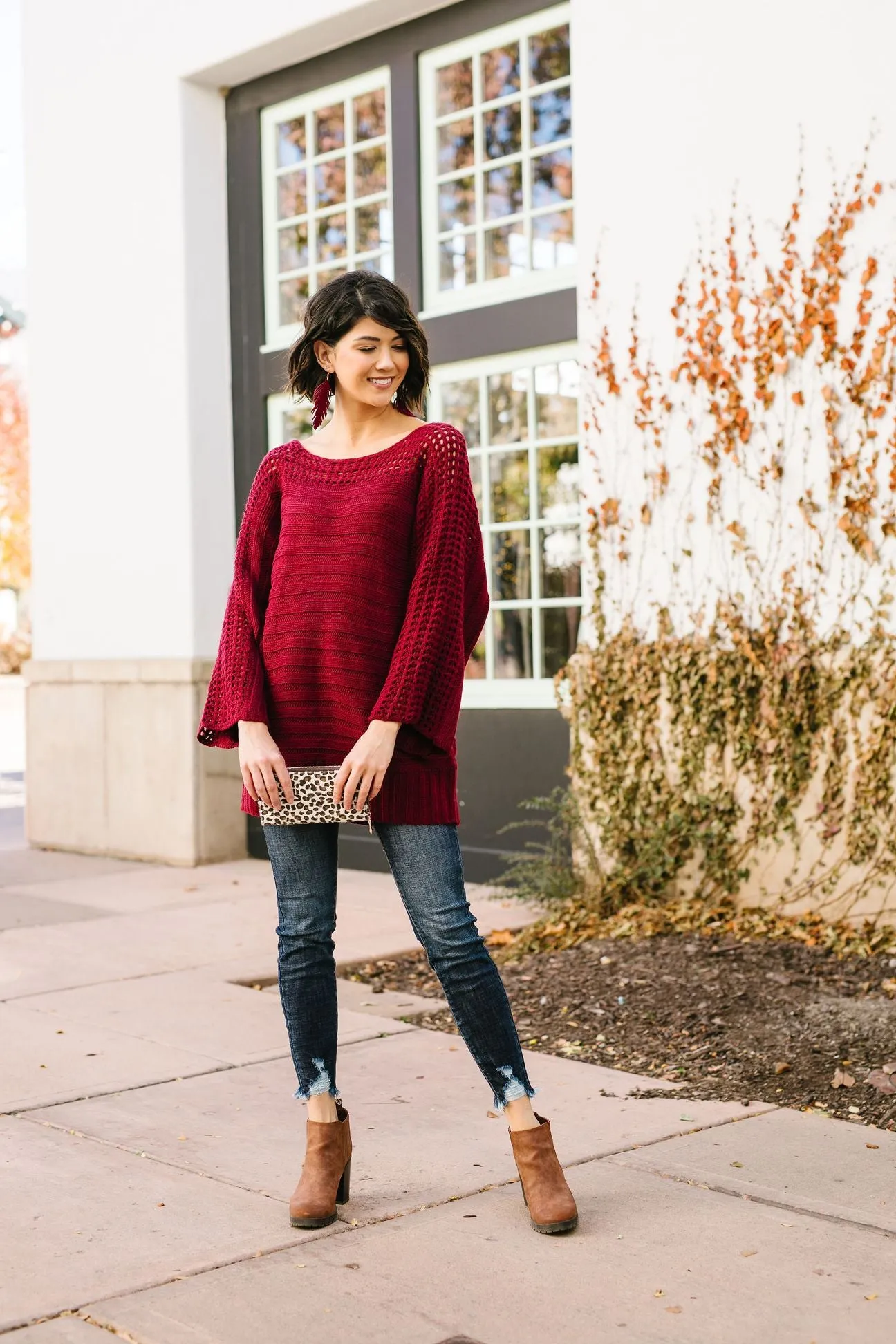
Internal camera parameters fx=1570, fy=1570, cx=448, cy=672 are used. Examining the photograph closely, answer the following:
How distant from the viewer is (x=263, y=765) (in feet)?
9.90

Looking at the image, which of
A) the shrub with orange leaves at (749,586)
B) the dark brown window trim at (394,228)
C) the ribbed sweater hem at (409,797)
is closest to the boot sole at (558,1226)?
the ribbed sweater hem at (409,797)

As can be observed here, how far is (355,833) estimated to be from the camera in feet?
26.3

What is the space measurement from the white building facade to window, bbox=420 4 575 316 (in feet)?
0.05

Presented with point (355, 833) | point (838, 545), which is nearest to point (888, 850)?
point (838, 545)

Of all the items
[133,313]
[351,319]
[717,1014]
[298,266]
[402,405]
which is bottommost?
[717,1014]

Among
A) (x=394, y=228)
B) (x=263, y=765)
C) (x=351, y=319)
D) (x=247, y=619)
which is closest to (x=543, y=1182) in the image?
(x=263, y=765)

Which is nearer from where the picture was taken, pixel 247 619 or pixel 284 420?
pixel 247 619

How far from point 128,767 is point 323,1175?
579 cm

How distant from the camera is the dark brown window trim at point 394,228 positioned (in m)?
7.45

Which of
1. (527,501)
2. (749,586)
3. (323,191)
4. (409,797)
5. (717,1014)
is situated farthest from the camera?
(323,191)

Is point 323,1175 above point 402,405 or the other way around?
the other way around

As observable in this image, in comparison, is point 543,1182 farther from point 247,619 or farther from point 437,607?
point 247,619

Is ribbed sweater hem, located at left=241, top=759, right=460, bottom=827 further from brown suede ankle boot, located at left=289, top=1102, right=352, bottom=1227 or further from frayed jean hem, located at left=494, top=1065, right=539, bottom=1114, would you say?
brown suede ankle boot, located at left=289, top=1102, right=352, bottom=1227

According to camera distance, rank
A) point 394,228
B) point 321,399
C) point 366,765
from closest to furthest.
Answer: point 366,765 → point 321,399 → point 394,228
